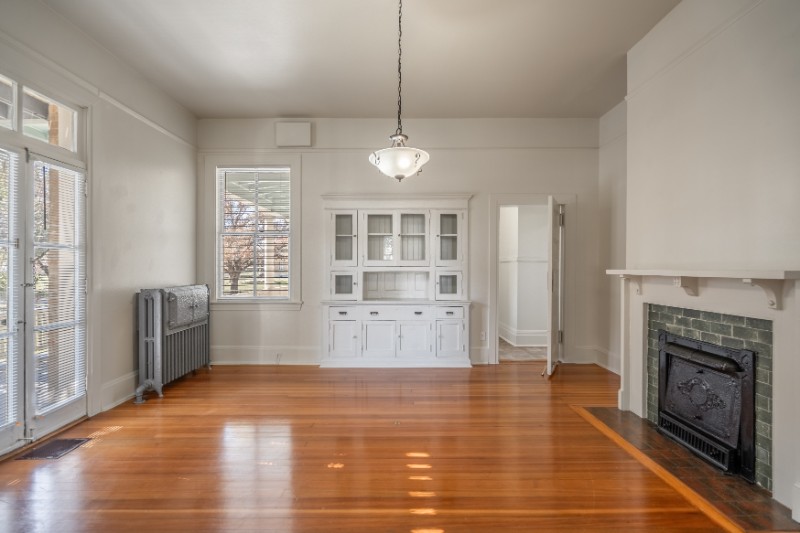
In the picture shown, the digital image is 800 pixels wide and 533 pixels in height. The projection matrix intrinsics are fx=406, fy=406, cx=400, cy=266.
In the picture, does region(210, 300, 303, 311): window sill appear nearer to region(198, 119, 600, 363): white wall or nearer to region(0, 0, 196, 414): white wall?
region(198, 119, 600, 363): white wall

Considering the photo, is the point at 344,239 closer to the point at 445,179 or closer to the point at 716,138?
the point at 445,179

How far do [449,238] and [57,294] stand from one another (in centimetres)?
412

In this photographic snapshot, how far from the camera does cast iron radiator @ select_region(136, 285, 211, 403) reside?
13.4ft

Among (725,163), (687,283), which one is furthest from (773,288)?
(725,163)

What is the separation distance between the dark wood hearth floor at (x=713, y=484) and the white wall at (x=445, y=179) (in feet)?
8.20

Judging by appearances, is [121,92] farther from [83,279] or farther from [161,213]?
[83,279]

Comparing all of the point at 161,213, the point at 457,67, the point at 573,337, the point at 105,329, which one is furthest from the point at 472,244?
the point at 105,329

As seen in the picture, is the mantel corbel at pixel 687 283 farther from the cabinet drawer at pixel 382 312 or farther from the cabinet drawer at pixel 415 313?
the cabinet drawer at pixel 382 312

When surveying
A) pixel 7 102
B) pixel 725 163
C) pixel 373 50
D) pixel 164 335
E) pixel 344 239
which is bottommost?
pixel 164 335

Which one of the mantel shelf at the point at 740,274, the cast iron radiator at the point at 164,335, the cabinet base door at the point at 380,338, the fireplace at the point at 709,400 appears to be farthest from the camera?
the cabinet base door at the point at 380,338

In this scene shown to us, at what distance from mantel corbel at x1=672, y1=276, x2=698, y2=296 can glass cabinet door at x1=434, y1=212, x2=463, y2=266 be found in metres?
2.85

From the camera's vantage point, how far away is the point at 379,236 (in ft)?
17.9

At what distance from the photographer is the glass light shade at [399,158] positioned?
2.84 meters

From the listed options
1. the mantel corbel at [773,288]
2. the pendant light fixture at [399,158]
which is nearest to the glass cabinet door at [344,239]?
the pendant light fixture at [399,158]
